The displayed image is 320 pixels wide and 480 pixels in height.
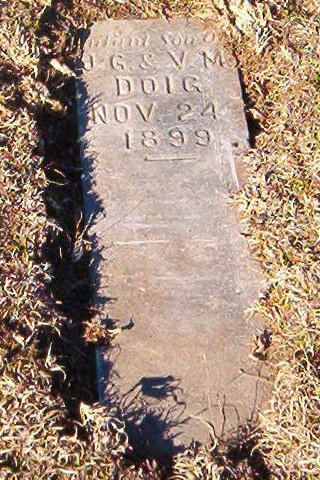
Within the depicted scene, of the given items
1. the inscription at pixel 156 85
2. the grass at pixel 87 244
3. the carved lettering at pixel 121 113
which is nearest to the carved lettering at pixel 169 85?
the inscription at pixel 156 85

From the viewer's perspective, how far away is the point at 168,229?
3229 millimetres

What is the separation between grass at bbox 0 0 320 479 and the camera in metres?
2.63

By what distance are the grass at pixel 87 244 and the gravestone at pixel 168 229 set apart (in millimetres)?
69

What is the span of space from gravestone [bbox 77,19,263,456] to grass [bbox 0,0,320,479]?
7cm

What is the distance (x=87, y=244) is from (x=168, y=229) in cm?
30

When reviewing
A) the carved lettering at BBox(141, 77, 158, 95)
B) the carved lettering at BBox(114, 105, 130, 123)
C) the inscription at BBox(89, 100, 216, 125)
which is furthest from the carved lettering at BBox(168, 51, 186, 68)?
the carved lettering at BBox(114, 105, 130, 123)

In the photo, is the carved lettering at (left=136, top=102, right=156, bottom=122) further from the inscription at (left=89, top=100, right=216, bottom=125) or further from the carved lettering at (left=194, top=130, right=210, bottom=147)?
the carved lettering at (left=194, top=130, right=210, bottom=147)

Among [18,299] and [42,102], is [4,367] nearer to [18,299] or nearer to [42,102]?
[18,299]

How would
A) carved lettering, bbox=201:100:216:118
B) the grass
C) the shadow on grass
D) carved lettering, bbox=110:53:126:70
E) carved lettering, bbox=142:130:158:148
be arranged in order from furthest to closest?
1. carved lettering, bbox=110:53:126:70
2. carved lettering, bbox=201:100:216:118
3. carved lettering, bbox=142:130:158:148
4. the shadow on grass
5. the grass

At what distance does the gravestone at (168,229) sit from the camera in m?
2.84

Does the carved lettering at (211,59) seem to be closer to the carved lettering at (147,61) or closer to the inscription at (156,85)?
the inscription at (156,85)

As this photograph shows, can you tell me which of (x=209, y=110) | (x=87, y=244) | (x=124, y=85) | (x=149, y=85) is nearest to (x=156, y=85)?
(x=149, y=85)

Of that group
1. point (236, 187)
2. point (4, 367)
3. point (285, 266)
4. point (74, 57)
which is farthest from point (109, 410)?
point (74, 57)

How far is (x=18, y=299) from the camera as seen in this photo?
2.89m
